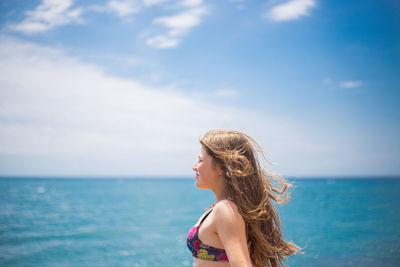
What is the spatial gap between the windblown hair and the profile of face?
3cm

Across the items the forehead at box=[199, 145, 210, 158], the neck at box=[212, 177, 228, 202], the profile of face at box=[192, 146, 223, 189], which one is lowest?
the neck at box=[212, 177, 228, 202]

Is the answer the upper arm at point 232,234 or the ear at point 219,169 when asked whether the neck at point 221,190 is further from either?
the upper arm at point 232,234

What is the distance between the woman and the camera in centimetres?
221

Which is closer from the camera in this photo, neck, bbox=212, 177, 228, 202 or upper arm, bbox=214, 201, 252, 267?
upper arm, bbox=214, 201, 252, 267

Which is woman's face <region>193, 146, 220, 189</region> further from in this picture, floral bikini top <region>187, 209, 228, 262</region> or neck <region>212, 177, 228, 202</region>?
floral bikini top <region>187, 209, 228, 262</region>

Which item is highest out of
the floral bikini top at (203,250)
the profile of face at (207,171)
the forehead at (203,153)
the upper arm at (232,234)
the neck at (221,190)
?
the forehead at (203,153)

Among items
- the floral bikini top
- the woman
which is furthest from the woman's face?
the floral bikini top

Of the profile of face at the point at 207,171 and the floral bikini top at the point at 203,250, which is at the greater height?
the profile of face at the point at 207,171

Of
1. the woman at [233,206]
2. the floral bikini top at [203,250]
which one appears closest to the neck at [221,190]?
the woman at [233,206]

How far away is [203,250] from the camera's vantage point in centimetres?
237

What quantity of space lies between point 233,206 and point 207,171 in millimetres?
346

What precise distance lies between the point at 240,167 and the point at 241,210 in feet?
1.01

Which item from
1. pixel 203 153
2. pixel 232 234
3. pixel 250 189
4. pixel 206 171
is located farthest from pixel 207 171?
pixel 232 234

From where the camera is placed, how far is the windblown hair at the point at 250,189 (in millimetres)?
2346
